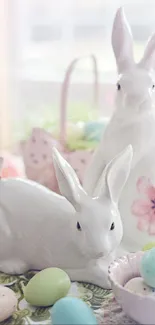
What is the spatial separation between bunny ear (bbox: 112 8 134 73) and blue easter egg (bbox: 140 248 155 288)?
323 millimetres

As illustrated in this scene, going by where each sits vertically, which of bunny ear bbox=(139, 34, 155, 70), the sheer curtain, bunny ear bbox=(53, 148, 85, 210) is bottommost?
the sheer curtain

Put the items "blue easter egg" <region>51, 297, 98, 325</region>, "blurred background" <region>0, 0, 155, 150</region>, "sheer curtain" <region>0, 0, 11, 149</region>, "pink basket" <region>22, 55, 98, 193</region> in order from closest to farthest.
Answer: "blue easter egg" <region>51, 297, 98, 325</region> → "pink basket" <region>22, 55, 98, 193</region> → "blurred background" <region>0, 0, 155, 150</region> → "sheer curtain" <region>0, 0, 11, 149</region>

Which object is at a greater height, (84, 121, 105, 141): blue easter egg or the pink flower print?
the pink flower print

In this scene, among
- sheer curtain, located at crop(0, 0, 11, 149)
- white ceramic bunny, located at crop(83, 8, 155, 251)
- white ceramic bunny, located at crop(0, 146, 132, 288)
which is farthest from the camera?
sheer curtain, located at crop(0, 0, 11, 149)

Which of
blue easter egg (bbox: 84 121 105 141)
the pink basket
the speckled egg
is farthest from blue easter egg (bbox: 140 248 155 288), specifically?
blue easter egg (bbox: 84 121 105 141)

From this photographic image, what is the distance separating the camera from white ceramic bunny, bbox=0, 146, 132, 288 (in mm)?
809

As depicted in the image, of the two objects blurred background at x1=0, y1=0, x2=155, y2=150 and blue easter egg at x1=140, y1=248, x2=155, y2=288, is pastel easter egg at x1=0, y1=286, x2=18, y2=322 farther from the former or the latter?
blurred background at x1=0, y1=0, x2=155, y2=150

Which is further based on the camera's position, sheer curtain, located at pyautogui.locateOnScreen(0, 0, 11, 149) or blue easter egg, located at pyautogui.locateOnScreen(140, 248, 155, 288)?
sheer curtain, located at pyautogui.locateOnScreen(0, 0, 11, 149)

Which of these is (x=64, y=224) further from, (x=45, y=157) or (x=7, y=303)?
(x=45, y=157)

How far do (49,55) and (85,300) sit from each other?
1.08 m

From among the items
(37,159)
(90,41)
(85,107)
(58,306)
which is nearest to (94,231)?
(58,306)

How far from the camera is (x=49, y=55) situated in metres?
1.78

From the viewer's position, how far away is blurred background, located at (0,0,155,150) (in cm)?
166

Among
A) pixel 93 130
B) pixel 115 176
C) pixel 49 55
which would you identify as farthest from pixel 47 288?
pixel 49 55
